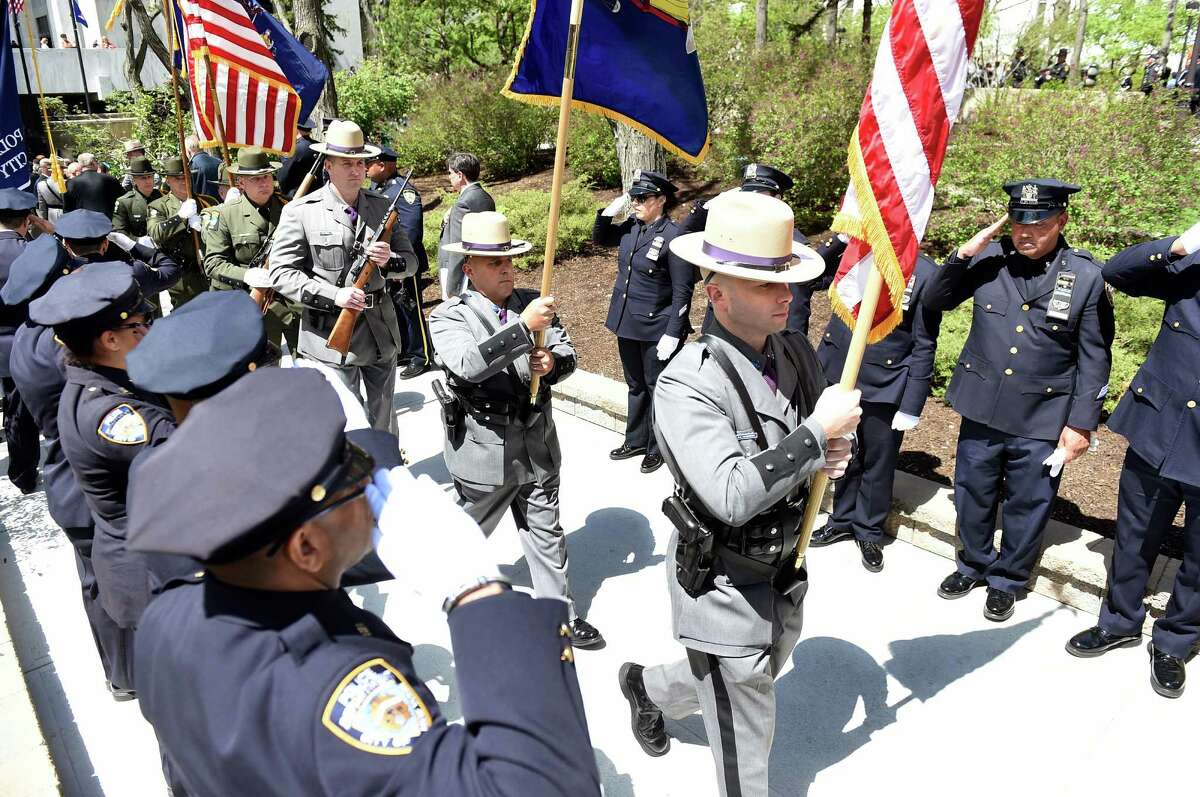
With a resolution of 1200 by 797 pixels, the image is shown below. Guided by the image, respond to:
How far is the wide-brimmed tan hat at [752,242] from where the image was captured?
256cm

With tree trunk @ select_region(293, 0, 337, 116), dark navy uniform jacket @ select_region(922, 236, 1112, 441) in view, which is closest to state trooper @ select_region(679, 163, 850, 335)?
dark navy uniform jacket @ select_region(922, 236, 1112, 441)

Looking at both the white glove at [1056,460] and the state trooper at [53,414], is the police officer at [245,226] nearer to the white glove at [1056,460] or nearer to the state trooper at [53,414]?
the state trooper at [53,414]

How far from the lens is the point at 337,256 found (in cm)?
516

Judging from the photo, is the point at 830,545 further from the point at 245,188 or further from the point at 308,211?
the point at 245,188

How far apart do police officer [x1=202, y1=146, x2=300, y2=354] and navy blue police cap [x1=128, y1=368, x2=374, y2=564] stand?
5374 millimetres

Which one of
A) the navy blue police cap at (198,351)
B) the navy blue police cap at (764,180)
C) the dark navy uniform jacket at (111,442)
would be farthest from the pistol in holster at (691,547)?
the navy blue police cap at (764,180)

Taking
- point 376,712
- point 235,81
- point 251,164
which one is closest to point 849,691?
point 376,712

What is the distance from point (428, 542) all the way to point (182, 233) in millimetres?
7579

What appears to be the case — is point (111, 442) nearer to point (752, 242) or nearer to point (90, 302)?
point (90, 302)

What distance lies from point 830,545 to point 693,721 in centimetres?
174

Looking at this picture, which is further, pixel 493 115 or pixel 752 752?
pixel 493 115

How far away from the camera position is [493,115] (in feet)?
59.1

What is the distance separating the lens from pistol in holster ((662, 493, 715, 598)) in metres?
2.70

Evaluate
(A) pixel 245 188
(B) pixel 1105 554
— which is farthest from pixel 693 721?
(A) pixel 245 188
